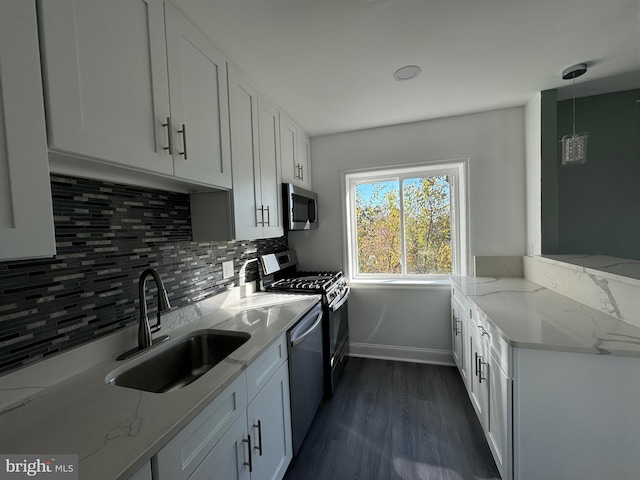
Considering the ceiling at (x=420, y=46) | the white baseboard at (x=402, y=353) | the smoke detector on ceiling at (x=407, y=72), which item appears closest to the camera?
the ceiling at (x=420, y=46)

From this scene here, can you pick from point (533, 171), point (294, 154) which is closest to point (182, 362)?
point (294, 154)

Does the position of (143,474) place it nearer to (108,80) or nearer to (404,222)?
(108,80)

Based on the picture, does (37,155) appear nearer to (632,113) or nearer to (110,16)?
(110,16)

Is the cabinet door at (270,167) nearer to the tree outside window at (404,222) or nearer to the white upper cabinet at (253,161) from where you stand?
the white upper cabinet at (253,161)

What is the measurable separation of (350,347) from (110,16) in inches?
116

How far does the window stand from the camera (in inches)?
106

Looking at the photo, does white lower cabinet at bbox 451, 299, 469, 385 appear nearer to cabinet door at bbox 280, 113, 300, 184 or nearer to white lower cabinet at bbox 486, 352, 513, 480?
white lower cabinet at bbox 486, 352, 513, 480

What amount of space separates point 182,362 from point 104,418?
62 centimetres

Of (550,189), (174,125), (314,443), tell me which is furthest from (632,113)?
(314,443)

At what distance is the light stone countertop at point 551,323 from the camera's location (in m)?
1.13

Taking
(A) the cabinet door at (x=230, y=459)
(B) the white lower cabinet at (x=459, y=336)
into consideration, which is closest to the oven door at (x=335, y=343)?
(B) the white lower cabinet at (x=459, y=336)

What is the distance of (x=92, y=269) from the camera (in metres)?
1.11

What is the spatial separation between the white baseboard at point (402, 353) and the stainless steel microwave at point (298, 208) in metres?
1.42

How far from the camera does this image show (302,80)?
5.94ft
